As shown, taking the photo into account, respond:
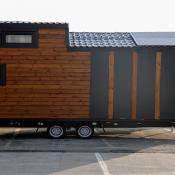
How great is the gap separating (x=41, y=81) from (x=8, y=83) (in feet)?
4.42

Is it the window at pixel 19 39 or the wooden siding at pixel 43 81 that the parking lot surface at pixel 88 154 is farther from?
the window at pixel 19 39

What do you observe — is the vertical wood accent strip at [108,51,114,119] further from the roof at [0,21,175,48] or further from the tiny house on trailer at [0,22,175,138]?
the roof at [0,21,175,48]

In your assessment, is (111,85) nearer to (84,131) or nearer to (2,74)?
(84,131)

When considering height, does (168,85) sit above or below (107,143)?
above

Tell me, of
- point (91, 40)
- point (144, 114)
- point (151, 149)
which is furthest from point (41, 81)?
point (151, 149)

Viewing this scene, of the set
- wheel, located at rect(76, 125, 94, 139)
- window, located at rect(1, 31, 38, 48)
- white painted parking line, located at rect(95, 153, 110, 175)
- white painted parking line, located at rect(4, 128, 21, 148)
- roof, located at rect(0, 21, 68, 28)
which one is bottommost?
white painted parking line, located at rect(4, 128, 21, 148)

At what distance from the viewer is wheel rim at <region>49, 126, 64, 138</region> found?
67.1ft

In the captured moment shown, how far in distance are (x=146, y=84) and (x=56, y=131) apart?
4204 mm

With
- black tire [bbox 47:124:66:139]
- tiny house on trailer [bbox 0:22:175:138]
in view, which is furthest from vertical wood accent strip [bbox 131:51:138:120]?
black tire [bbox 47:124:66:139]

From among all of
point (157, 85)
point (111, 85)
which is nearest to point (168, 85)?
point (157, 85)

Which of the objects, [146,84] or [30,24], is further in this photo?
[146,84]

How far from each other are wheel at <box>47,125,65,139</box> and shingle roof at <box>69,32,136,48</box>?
11.3 feet

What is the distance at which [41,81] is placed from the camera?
66.8ft

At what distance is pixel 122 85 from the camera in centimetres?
2066
